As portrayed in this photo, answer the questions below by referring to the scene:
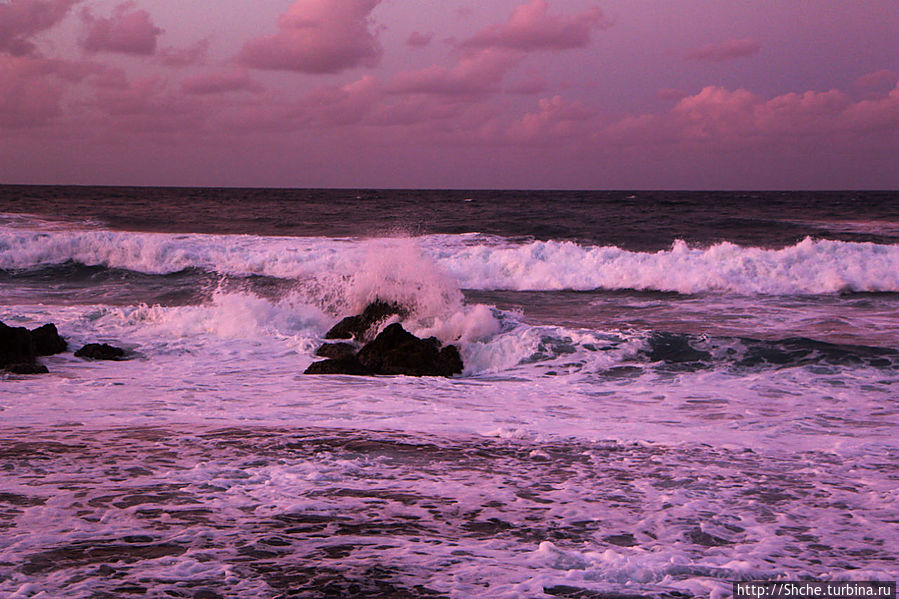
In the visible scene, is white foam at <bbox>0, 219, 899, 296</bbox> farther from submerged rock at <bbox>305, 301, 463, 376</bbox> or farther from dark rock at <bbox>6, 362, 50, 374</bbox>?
dark rock at <bbox>6, 362, 50, 374</bbox>

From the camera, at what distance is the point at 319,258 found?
81.8ft

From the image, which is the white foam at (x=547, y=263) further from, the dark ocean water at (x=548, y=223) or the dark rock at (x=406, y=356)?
the dark ocean water at (x=548, y=223)

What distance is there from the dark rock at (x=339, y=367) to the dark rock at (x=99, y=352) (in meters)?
3.09

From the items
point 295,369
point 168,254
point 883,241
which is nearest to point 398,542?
point 295,369

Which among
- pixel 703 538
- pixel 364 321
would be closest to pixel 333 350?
pixel 364 321

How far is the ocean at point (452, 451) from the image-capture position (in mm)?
4625

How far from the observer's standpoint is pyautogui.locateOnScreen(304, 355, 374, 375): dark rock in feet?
34.6

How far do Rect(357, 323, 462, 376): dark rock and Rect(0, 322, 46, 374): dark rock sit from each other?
14.6 ft

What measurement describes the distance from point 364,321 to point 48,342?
15.9ft

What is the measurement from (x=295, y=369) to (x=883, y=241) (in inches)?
1150

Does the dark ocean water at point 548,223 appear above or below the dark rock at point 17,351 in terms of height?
above

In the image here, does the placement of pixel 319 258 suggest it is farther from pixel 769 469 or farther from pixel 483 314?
pixel 769 469

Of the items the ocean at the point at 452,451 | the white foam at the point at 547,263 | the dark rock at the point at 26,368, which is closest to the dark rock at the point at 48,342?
the ocean at the point at 452,451

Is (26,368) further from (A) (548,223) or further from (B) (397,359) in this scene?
(A) (548,223)
